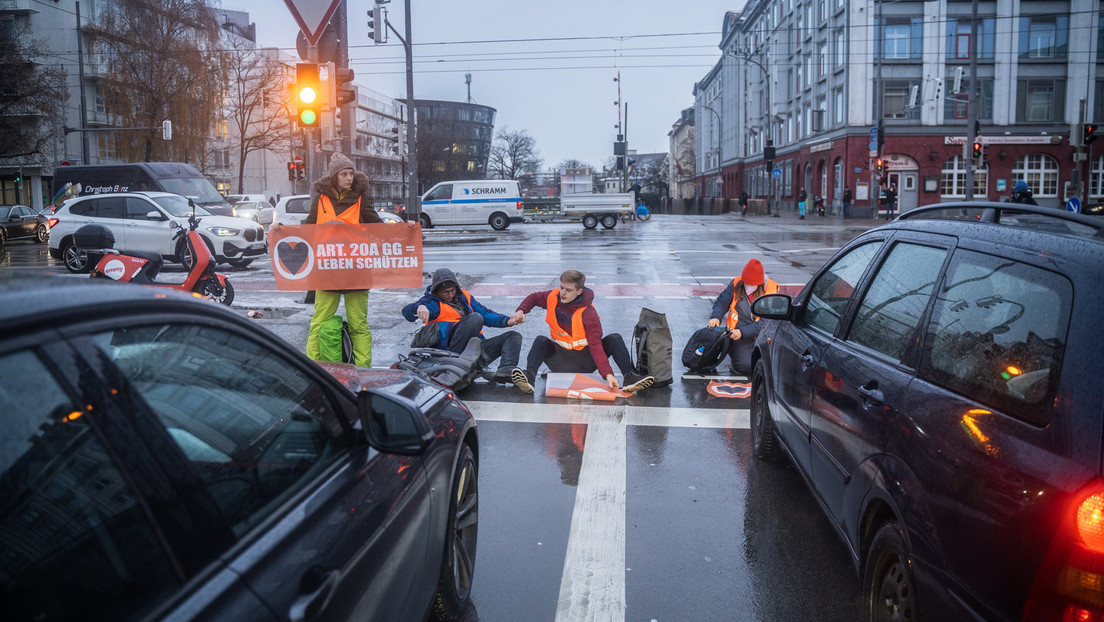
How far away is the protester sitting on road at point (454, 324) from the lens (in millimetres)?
7594

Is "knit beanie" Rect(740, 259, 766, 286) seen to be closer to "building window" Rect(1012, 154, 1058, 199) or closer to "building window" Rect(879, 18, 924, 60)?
"building window" Rect(879, 18, 924, 60)

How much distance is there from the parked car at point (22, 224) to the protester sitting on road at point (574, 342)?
30.5 metres

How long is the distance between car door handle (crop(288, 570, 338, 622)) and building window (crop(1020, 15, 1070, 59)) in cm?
5212

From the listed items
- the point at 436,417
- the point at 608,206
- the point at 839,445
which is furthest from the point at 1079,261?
the point at 608,206

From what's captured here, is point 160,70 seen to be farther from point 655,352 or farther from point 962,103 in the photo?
point 655,352

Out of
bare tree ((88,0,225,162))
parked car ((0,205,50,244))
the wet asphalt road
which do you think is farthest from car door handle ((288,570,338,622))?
bare tree ((88,0,225,162))

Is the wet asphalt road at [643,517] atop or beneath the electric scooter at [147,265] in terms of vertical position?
beneath

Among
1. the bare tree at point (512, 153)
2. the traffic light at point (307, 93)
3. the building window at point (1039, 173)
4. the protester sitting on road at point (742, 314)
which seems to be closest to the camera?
the protester sitting on road at point (742, 314)

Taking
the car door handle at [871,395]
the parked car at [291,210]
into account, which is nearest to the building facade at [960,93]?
the parked car at [291,210]

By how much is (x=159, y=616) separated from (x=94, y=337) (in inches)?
19.3

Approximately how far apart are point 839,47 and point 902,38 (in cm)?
324

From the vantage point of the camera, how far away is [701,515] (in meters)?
4.59

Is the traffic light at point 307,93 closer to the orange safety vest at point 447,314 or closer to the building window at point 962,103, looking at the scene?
the orange safety vest at point 447,314

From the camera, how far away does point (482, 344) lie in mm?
7797
